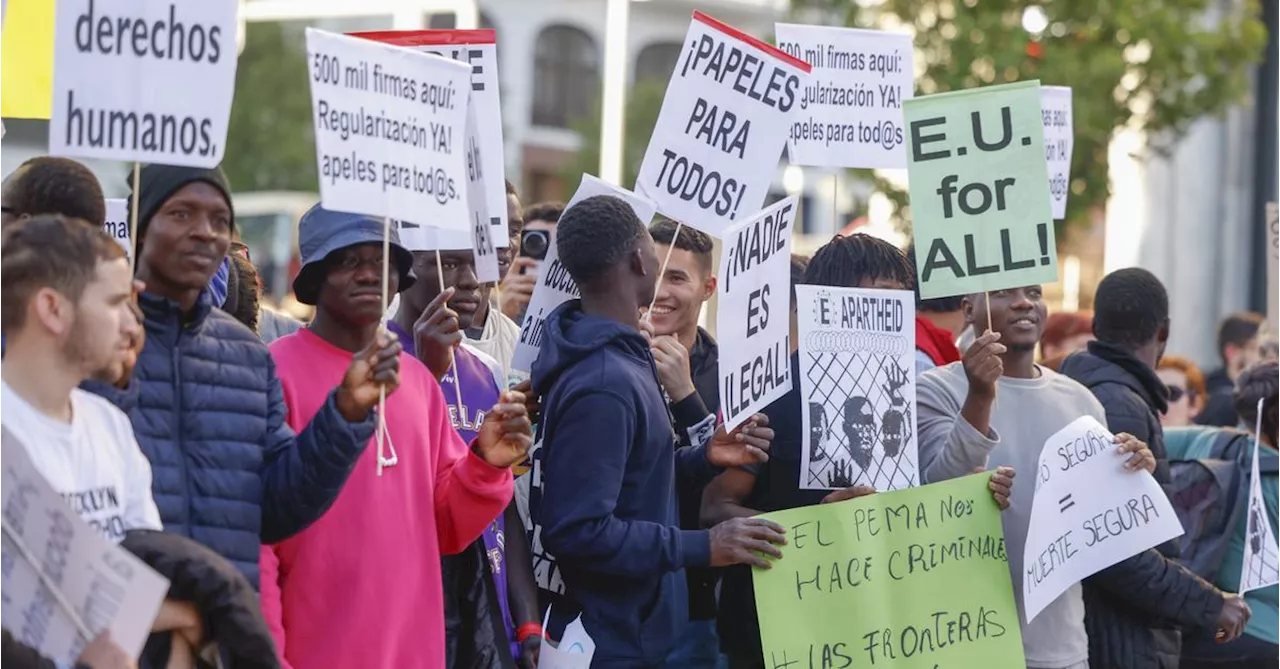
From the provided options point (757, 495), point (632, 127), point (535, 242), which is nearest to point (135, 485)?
point (757, 495)

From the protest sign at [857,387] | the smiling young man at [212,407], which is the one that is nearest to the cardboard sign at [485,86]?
the protest sign at [857,387]

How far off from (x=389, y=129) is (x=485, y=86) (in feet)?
4.38

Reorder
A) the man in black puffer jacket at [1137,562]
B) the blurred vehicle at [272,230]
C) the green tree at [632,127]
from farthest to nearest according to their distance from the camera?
the green tree at [632,127]
the blurred vehicle at [272,230]
the man in black puffer jacket at [1137,562]

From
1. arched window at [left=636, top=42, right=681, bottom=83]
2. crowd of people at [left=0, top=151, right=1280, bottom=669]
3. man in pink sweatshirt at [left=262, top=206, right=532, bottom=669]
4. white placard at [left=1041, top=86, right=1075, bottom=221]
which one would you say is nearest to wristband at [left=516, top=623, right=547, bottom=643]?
crowd of people at [left=0, top=151, right=1280, bottom=669]

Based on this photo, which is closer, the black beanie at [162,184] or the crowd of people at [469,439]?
the crowd of people at [469,439]

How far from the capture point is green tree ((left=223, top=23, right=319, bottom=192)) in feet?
108

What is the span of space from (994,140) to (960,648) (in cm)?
157

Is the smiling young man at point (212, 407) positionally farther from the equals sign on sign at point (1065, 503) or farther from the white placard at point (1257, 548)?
the white placard at point (1257, 548)

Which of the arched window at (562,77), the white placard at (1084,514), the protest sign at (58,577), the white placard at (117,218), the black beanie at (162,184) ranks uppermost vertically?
the arched window at (562,77)

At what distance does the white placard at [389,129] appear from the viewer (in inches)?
177

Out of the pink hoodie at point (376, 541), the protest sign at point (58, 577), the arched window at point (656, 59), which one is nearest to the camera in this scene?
the protest sign at point (58, 577)

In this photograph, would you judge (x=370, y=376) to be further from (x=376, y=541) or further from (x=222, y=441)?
(x=376, y=541)

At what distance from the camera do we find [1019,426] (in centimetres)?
619

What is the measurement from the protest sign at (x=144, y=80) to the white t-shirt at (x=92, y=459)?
0.65 metres
